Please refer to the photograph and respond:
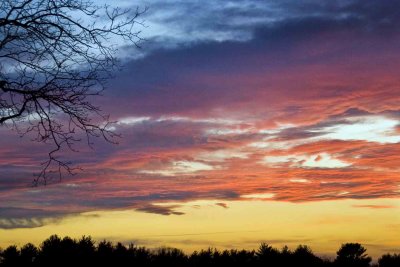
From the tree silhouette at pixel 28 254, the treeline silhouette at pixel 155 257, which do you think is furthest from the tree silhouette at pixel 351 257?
the tree silhouette at pixel 28 254

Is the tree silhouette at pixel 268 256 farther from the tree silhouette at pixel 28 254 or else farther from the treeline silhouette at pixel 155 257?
the tree silhouette at pixel 28 254

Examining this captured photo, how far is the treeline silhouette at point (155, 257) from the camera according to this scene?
17.4 meters

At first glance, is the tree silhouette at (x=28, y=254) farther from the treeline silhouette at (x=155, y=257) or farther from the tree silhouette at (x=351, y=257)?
the tree silhouette at (x=351, y=257)

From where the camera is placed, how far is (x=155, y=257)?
61.3 feet

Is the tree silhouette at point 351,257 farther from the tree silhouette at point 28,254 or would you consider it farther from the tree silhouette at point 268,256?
the tree silhouette at point 28,254

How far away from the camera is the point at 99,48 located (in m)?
16.5

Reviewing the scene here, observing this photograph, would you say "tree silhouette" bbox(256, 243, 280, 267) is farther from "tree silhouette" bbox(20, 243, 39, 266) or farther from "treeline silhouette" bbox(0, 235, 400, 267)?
"tree silhouette" bbox(20, 243, 39, 266)

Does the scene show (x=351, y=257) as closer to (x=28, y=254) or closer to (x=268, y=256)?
(x=268, y=256)

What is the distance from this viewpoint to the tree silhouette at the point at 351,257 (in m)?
21.0

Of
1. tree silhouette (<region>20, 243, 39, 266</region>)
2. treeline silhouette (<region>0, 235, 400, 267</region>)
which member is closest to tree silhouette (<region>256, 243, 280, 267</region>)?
treeline silhouette (<region>0, 235, 400, 267</region>)

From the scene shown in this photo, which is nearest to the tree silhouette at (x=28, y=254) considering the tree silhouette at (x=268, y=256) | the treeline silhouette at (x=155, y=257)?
the treeline silhouette at (x=155, y=257)

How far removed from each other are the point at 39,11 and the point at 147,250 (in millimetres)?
6945

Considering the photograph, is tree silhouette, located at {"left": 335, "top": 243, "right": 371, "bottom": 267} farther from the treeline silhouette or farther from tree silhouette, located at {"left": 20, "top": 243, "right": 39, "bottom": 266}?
tree silhouette, located at {"left": 20, "top": 243, "right": 39, "bottom": 266}

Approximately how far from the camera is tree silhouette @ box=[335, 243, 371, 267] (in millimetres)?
20953
